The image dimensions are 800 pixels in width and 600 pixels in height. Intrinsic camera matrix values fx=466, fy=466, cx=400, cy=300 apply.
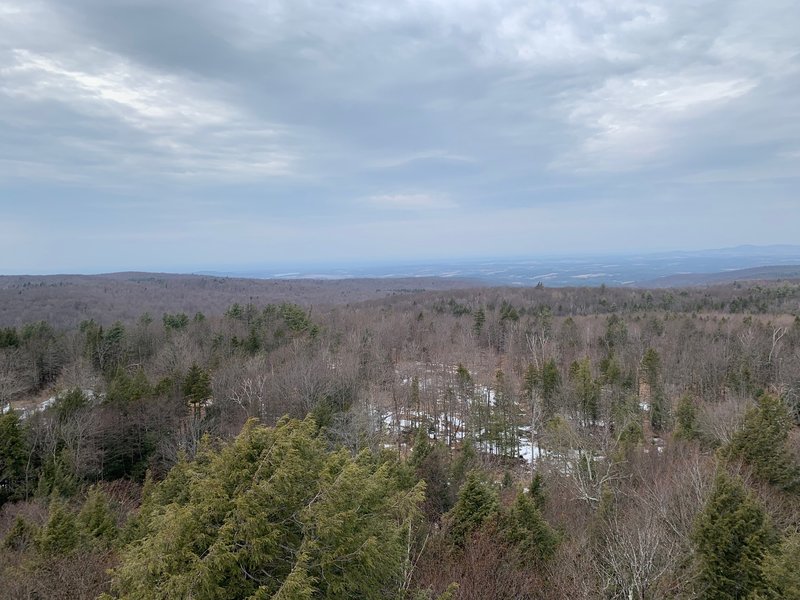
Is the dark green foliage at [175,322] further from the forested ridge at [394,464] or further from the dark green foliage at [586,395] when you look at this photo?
the dark green foliage at [586,395]

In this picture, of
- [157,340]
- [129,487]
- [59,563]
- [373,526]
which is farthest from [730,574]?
[157,340]

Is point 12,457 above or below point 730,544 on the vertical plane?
below

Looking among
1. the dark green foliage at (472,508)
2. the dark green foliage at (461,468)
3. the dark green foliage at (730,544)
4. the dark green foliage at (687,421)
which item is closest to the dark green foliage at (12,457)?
the dark green foliage at (461,468)

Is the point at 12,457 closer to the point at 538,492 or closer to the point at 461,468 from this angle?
the point at 461,468

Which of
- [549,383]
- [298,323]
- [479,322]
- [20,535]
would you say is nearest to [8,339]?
[298,323]

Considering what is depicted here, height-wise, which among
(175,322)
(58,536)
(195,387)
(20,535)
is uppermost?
(175,322)

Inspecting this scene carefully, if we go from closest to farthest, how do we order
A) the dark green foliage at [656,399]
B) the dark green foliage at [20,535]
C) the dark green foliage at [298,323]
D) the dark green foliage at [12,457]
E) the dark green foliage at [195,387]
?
the dark green foliage at [20,535], the dark green foliage at [12,457], the dark green foliage at [195,387], the dark green foliage at [656,399], the dark green foliage at [298,323]

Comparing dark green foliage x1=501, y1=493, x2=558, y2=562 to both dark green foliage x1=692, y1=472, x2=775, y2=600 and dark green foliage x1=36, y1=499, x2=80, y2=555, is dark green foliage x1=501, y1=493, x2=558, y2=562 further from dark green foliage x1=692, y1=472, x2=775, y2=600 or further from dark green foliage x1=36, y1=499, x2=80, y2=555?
dark green foliage x1=36, y1=499, x2=80, y2=555

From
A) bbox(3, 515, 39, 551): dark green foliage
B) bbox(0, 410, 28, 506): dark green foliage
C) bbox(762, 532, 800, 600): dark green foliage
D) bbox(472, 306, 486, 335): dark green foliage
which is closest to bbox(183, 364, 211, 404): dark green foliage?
bbox(0, 410, 28, 506): dark green foliage
